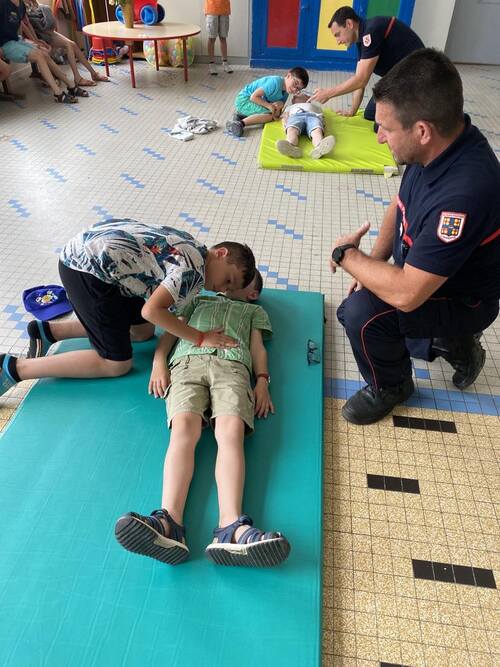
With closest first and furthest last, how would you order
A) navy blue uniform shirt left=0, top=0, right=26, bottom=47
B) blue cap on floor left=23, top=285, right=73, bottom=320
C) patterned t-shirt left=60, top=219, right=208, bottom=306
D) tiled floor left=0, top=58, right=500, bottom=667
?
tiled floor left=0, top=58, right=500, bottom=667, patterned t-shirt left=60, top=219, right=208, bottom=306, blue cap on floor left=23, top=285, right=73, bottom=320, navy blue uniform shirt left=0, top=0, right=26, bottom=47

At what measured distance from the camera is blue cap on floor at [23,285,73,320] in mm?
2141

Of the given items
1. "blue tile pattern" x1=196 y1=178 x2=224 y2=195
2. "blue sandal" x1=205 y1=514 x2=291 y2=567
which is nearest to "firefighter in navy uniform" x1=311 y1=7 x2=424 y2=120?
"blue tile pattern" x1=196 y1=178 x2=224 y2=195

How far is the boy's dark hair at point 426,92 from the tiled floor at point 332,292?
966 millimetres

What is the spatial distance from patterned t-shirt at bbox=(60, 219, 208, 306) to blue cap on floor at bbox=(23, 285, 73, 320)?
67 centimetres

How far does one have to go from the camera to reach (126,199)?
123 inches

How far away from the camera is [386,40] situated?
346cm

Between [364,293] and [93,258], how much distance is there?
88 cm

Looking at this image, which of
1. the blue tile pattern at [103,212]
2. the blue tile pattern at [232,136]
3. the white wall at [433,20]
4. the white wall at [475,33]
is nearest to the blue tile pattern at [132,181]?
the blue tile pattern at [103,212]

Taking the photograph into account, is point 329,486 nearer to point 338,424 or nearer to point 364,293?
point 338,424

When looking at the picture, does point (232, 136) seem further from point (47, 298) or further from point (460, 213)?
point (460, 213)

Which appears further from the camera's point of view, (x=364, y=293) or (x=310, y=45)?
(x=310, y=45)

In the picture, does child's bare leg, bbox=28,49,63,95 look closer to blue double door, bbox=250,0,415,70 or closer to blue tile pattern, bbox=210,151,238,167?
blue tile pattern, bbox=210,151,238,167

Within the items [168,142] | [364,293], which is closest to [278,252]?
[364,293]

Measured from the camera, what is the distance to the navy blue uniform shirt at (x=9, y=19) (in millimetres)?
4301
